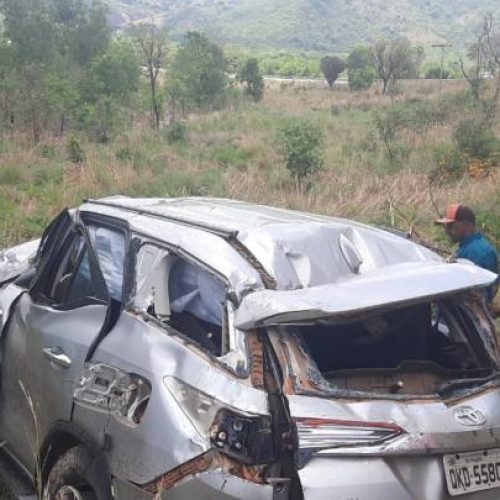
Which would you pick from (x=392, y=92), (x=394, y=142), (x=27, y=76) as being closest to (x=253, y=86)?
(x=392, y=92)

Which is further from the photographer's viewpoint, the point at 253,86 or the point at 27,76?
the point at 253,86

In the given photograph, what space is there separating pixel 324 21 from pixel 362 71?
7702 cm

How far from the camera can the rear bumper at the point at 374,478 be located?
2268mm

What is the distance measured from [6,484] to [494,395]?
2.41 m

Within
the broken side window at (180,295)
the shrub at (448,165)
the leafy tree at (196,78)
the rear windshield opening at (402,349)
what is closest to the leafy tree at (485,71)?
the shrub at (448,165)

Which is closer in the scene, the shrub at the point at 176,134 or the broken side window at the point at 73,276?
the broken side window at the point at 73,276

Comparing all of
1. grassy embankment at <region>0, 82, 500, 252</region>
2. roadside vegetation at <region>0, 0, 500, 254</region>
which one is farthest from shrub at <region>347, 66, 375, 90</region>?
grassy embankment at <region>0, 82, 500, 252</region>

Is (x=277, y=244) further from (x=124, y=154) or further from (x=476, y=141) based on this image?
(x=124, y=154)

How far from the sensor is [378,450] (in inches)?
91.6

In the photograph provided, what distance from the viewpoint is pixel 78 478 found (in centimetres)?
293

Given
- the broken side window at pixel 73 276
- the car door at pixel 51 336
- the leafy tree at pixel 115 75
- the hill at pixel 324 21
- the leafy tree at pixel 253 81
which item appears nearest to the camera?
the car door at pixel 51 336

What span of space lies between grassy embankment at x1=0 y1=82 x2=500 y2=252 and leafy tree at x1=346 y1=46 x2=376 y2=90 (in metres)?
23.0

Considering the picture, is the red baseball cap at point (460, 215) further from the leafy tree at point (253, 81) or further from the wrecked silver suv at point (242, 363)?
the leafy tree at point (253, 81)

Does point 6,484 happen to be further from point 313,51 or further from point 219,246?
point 313,51
